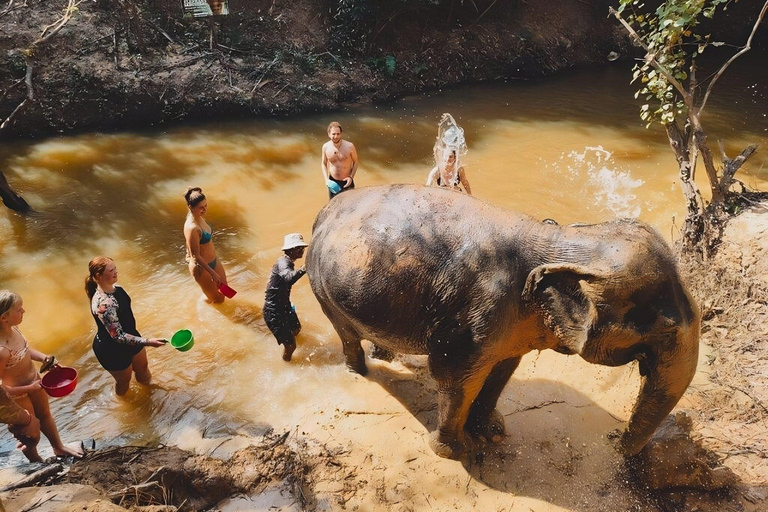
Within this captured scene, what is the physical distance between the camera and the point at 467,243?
10.5ft

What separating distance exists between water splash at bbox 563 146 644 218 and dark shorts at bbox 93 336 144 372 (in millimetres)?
6476

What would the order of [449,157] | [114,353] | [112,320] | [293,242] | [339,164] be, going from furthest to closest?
[339,164] → [449,157] → [293,242] → [114,353] → [112,320]

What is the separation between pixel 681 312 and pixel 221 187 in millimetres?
6877

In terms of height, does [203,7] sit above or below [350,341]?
above

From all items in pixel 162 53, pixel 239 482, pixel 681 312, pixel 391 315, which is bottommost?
pixel 239 482

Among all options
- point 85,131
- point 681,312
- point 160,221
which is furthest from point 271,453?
point 85,131

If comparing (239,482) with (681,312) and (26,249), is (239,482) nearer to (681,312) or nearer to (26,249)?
(681,312)

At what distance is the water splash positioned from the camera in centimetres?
762

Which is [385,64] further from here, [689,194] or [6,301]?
[6,301]

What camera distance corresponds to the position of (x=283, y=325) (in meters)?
4.85

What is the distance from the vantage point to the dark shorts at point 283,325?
4.79 meters

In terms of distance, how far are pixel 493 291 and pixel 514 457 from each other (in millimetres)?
1755

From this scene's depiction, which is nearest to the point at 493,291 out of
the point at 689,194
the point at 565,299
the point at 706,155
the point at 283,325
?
the point at 565,299

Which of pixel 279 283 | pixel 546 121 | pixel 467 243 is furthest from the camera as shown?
pixel 546 121
